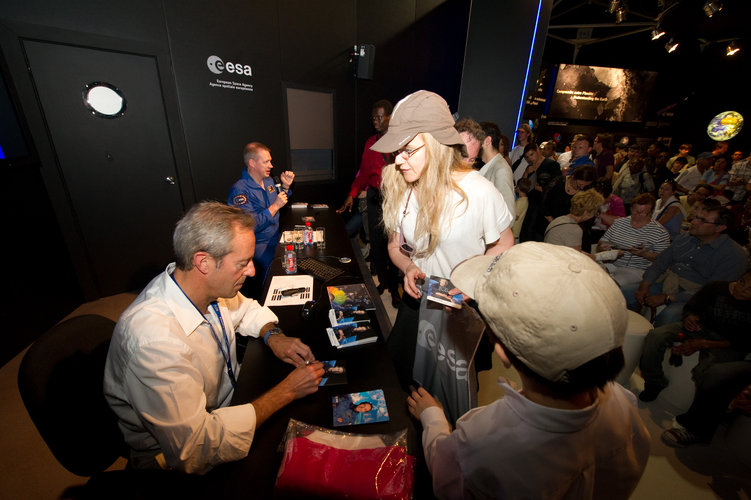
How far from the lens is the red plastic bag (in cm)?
88

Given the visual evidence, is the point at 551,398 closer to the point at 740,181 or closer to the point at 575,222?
the point at 575,222

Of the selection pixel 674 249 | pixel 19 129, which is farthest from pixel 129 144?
pixel 674 249

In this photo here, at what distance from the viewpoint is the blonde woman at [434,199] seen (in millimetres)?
1570

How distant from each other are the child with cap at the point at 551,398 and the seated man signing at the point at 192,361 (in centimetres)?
71

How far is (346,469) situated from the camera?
92 cm

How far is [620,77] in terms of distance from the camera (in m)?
11.1

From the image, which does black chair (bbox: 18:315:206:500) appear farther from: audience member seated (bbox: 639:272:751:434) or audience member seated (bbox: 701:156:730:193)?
audience member seated (bbox: 701:156:730:193)

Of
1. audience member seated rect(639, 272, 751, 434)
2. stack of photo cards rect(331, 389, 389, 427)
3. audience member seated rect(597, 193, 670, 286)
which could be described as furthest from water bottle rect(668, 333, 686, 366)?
stack of photo cards rect(331, 389, 389, 427)

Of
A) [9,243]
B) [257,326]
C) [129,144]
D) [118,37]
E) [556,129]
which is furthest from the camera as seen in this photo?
[556,129]

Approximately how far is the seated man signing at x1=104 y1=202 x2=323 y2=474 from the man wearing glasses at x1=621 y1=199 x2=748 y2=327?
3.30 meters

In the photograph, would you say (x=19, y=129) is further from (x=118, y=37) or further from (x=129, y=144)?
(x=118, y=37)

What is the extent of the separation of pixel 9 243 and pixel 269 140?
3122mm

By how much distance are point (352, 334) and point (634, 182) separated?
253 inches

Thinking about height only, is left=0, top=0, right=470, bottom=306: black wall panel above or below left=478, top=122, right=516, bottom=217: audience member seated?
above
